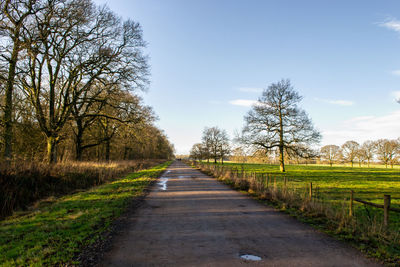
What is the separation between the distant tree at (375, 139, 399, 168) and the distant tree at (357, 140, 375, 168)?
2.31m

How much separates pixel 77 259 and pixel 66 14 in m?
15.3

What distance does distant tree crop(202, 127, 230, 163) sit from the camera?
188 feet

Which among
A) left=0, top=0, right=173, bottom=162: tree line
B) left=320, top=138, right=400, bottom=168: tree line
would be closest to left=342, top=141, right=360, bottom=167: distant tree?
left=320, top=138, right=400, bottom=168: tree line

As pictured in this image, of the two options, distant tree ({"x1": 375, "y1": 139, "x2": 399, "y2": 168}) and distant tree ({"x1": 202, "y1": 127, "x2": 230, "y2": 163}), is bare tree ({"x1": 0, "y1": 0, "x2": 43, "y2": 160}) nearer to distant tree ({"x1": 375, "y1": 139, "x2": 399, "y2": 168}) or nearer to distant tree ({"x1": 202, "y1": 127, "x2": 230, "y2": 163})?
distant tree ({"x1": 202, "y1": 127, "x2": 230, "y2": 163})

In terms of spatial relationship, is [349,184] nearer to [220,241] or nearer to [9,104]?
[220,241]

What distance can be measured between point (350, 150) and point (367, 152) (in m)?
5.51

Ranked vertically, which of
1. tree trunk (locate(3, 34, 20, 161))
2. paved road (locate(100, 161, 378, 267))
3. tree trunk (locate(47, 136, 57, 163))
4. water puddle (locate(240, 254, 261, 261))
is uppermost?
tree trunk (locate(3, 34, 20, 161))

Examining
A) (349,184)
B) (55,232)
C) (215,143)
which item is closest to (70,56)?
(55,232)

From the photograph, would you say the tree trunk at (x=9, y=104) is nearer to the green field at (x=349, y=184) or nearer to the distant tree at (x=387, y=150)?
the green field at (x=349, y=184)

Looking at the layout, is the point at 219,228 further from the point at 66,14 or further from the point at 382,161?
the point at 382,161

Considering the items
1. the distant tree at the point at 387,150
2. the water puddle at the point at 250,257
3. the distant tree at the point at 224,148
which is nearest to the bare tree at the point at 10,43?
the water puddle at the point at 250,257

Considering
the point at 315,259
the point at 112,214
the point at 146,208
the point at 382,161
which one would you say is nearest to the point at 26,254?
the point at 112,214

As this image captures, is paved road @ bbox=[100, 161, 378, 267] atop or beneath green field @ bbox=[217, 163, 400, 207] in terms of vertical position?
atop

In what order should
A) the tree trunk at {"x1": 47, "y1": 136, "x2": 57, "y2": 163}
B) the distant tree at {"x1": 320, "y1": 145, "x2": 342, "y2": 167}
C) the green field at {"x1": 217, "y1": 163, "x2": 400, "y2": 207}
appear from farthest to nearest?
the distant tree at {"x1": 320, "y1": 145, "x2": 342, "y2": 167} < the tree trunk at {"x1": 47, "y1": 136, "x2": 57, "y2": 163} < the green field at {"x1": 217, "y1": 163, "x2": 400, "y2": 207}
